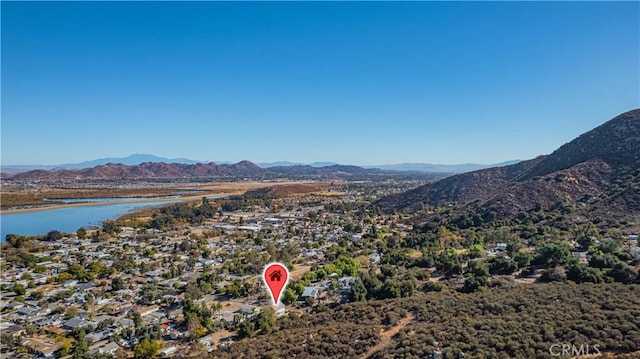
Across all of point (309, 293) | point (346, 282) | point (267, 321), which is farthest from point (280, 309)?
point (346, 282)

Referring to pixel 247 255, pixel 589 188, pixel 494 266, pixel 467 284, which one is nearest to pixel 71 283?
pixel 247 255

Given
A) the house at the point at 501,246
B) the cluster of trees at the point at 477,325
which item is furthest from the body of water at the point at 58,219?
the house at the point at 501,246

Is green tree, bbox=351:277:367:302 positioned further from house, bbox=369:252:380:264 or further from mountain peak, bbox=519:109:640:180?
mountain peak, bbox=519:109:640:180

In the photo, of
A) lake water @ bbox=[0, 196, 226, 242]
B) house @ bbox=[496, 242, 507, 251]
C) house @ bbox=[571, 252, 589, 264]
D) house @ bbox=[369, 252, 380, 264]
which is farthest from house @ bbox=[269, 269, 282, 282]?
lake water @ bbox=[0, 196, 226, 242]

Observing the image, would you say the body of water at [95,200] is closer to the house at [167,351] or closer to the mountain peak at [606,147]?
the house at [167,351]

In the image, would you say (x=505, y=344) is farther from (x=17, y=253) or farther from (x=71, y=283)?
(x=17, y=253)

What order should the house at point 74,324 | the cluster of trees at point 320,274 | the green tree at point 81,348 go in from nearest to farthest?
the green tree at point 81,348 → the house at point 74,324 → the cluster of trees at point 320,274

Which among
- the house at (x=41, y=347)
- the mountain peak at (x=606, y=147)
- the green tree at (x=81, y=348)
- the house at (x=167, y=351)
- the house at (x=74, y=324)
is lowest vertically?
the house at (x=41, y=347)
